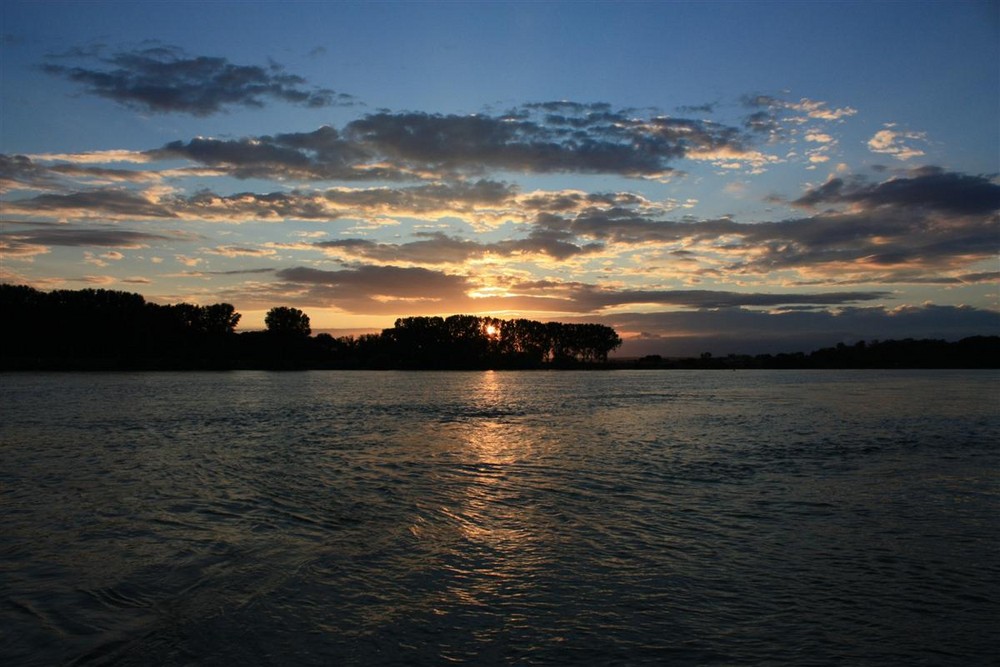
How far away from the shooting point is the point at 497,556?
12.8m

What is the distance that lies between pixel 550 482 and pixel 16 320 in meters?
181

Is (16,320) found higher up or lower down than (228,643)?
higher up

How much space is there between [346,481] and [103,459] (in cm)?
1108

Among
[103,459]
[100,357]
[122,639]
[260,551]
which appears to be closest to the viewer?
[122,639]

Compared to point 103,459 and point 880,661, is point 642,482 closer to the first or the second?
point 880,661

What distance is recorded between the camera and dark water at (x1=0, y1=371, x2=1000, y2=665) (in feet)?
28.5

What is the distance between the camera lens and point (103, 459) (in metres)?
25.5

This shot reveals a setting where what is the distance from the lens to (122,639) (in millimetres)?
8742

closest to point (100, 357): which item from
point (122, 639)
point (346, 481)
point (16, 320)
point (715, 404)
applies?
point (16, 320)

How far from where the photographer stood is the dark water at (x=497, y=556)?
8.68m

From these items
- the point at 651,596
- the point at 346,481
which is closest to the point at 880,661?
the point at 651,596

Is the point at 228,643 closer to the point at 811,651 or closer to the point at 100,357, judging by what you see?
the point at 811,651

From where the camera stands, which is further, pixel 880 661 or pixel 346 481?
pixel 346 481

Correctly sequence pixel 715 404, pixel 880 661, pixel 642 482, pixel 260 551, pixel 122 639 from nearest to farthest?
pixel 880 661 < pixel 122 639 < pixel 260 551 < pixel 642 482 < pixel 715 404
